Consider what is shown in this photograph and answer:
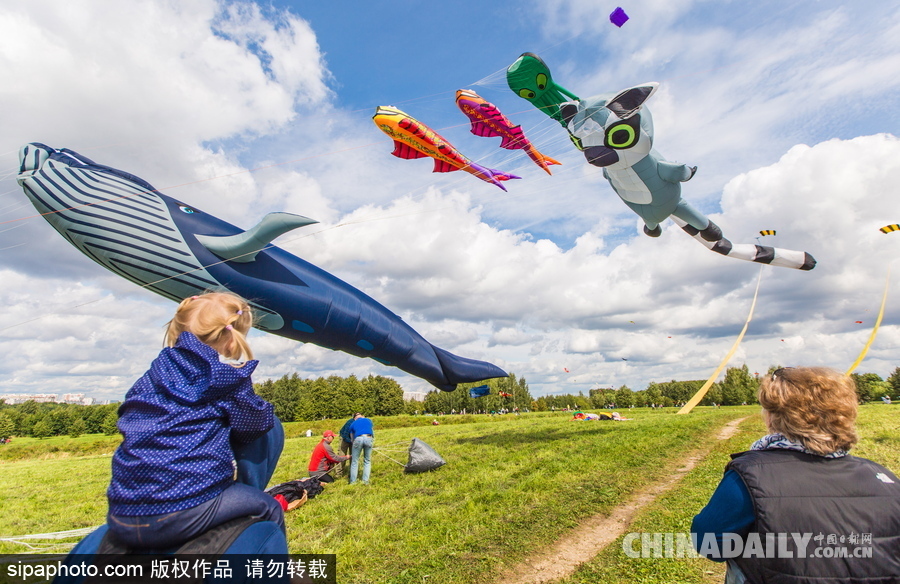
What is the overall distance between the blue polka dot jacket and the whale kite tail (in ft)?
20.9

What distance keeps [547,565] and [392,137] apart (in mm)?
7258

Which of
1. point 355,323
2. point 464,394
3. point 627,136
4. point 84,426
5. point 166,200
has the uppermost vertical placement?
point 627,136

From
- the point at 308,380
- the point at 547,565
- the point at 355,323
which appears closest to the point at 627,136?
the point at 355,323

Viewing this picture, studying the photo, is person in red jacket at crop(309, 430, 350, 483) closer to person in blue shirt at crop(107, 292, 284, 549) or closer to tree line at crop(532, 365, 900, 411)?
person in blue shirt at crop(107, 292, 284, 549)

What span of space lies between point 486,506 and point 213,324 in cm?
546

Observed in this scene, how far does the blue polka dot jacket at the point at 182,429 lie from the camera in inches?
52.0

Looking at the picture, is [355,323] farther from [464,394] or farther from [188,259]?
[464,394]

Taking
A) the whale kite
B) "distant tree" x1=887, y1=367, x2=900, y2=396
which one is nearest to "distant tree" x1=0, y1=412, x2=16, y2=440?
the whale kite

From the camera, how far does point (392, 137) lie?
8.36 m

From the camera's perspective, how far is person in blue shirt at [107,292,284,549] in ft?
4.31

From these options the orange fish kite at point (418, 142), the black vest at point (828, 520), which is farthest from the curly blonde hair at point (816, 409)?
the orange fish kite at point (418, 142)

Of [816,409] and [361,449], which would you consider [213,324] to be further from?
[361,449]

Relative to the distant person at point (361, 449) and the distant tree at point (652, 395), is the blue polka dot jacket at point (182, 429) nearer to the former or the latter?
the distant person at point (361, 449)

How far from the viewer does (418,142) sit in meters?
8.45
